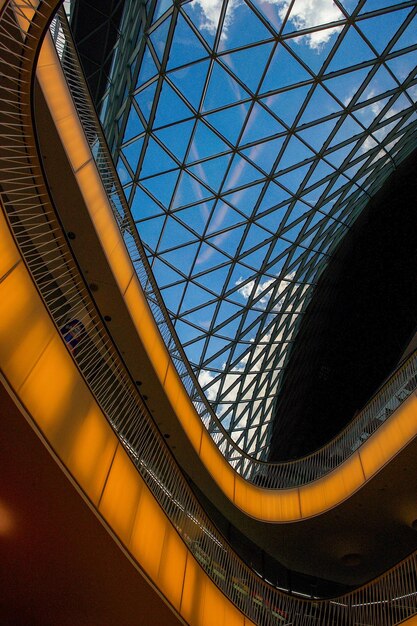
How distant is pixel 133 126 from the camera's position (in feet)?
81.7

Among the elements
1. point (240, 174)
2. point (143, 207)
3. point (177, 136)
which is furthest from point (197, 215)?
point (177, 136)

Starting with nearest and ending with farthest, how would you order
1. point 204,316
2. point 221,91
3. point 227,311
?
point 221,91 < point 204,316 < point 227,311

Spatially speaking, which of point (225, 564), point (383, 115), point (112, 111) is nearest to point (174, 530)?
point (225, 564)

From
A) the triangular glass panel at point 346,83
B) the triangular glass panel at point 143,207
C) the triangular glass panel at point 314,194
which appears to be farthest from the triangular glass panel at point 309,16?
the triangular glass panel at point 143,207

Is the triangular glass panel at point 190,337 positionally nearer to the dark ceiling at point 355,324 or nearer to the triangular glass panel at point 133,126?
the dark ceiling at point 355,324

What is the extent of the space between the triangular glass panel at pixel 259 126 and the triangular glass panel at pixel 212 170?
1.67 meters

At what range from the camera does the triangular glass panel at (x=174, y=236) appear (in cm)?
2923

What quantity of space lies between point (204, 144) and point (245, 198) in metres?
4.84

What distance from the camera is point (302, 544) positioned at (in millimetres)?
22719

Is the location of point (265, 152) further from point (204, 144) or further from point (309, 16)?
point (309, 16)

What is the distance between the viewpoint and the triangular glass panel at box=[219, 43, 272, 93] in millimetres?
22500

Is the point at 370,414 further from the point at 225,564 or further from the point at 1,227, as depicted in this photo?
the point at 1,227

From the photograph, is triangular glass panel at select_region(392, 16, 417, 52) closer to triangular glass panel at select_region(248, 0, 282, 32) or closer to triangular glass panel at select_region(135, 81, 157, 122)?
triangular glass panel at select_region(248, 0, 282, 32)

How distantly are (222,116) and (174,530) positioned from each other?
71.0 feet
